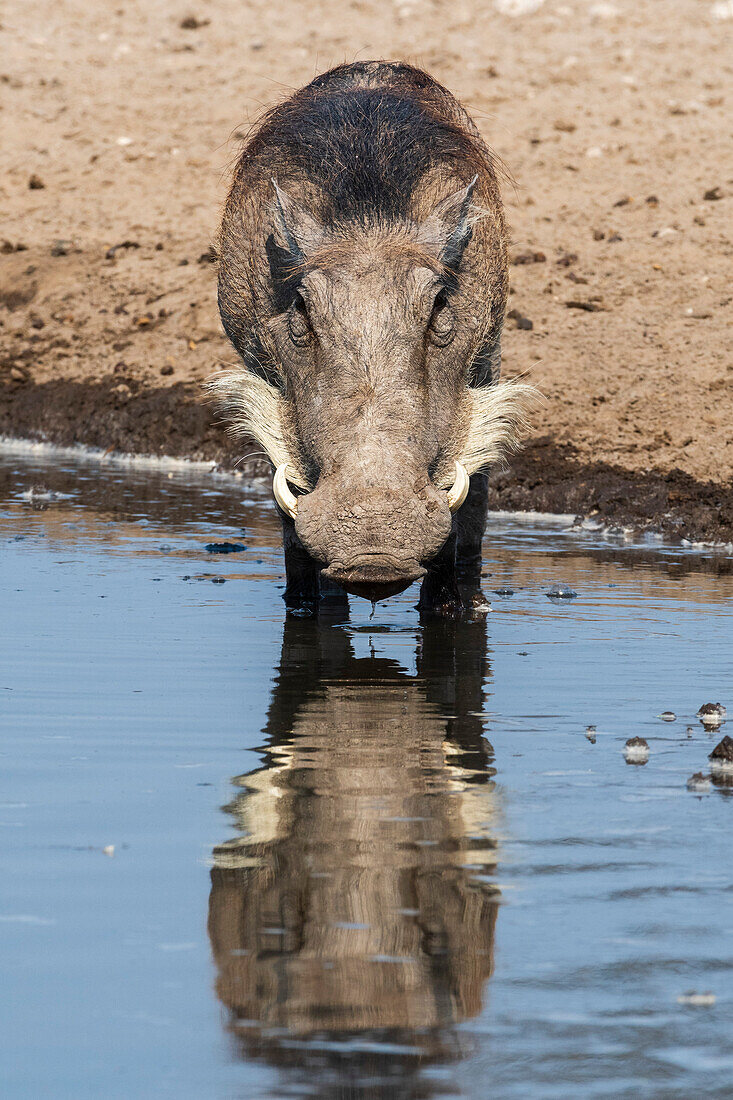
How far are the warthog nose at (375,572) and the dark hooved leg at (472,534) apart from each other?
7.40ft

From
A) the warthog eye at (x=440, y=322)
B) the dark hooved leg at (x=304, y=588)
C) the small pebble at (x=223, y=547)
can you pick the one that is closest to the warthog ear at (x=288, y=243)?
the warthog eye at (x=440, y=322)

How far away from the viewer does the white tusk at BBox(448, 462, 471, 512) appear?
5426 mm

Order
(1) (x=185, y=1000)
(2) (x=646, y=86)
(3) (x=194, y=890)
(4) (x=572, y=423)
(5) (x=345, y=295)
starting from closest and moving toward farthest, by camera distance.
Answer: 1. (1) (x=185, y=1000)
2. (3) (x=194, y=890)
3. (5) (x=345, y=295)
4. (4) (x=572, y=423)
5. (2) (x=646, y=86)

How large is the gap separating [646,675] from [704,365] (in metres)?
5.52

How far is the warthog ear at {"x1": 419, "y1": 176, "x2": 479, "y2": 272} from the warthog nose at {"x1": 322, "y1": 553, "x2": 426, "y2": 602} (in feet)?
5.16

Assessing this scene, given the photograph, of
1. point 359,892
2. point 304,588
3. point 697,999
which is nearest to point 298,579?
point 304,588

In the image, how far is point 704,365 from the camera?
1022 centimetres

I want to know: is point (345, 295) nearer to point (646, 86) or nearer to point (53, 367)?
point (53, 367)

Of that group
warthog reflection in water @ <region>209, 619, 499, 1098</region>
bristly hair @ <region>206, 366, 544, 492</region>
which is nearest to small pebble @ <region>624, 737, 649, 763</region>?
warthog reflection in water @ <region>209, 619, 499, 1098</region>

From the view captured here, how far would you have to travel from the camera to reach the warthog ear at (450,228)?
5.84 meters

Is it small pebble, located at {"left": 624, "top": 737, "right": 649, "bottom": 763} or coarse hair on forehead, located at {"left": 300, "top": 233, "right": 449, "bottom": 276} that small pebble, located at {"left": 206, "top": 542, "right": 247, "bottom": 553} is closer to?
coarse hair on forehead, located at {"left": 300, "top": 233, "right": 449, "bottom": 276}

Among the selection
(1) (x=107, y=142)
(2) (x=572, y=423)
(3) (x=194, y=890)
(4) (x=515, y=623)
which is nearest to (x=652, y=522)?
(2) (x=572, y=423)

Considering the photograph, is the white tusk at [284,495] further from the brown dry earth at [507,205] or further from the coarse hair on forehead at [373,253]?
the brown dry earth at [507,205]

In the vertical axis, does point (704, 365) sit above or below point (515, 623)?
above
